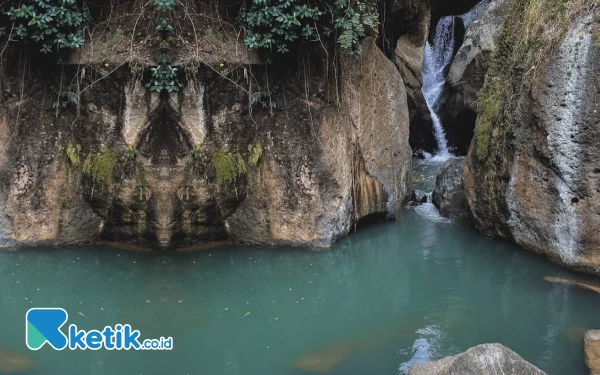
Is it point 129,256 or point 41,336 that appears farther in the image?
point 129,256

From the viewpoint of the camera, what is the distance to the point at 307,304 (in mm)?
7441

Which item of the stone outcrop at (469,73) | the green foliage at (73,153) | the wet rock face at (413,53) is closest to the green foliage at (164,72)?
the green foliage at (73,153)

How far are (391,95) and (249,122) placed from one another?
2.72 meters

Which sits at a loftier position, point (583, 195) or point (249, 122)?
point (249, 122)

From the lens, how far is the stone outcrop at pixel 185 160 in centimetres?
827

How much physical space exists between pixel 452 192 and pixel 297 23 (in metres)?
4.37

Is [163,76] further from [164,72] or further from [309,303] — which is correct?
[309,303]

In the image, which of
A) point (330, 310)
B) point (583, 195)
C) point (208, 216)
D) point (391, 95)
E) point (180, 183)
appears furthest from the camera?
point (391, 95)

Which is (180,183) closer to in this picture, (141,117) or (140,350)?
(141,117)

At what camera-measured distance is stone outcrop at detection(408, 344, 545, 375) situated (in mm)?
4984

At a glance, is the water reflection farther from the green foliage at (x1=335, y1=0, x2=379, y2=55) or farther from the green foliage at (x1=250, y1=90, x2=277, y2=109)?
the green foliage at (x1=335, y1=0, x2=379, y2=55)

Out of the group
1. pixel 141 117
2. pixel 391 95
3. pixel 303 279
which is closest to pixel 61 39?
pixel 141 117

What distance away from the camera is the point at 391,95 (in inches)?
401

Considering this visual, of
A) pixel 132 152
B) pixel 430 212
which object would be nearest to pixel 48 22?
pixel 132 152
